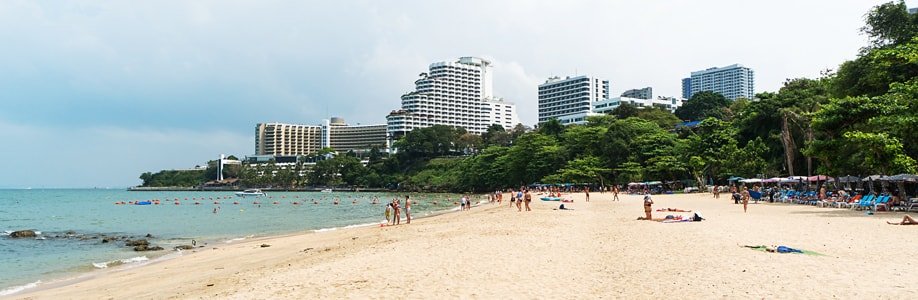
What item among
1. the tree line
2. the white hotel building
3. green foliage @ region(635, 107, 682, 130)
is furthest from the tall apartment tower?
green foliage @ region(635, 107, 682, 130)

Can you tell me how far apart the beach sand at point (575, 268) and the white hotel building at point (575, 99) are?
144 meters

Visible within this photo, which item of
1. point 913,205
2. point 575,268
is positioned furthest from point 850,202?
point 575,268

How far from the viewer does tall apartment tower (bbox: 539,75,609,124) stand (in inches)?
6777

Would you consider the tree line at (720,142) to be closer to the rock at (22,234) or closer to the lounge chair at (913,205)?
the lounge chair at (913,205)

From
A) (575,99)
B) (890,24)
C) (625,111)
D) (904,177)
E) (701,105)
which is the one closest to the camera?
(904,177)

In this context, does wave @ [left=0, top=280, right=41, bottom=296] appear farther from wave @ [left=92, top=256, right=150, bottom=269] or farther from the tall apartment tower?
the tall apartment tower

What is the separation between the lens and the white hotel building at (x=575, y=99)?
529 feet

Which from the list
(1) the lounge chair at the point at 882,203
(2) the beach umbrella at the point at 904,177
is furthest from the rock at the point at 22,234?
(2) the beach umbrella at the point at 904,177

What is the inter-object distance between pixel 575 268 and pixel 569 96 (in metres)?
171

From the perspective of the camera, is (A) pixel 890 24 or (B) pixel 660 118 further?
(B) pixel 660 118

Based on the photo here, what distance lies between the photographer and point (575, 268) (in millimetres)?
11805

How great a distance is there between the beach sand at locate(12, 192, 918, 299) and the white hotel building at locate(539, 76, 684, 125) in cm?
14387

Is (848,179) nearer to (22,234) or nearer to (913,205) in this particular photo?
(913,205)

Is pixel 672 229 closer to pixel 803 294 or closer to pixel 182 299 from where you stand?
pixel 803 294
